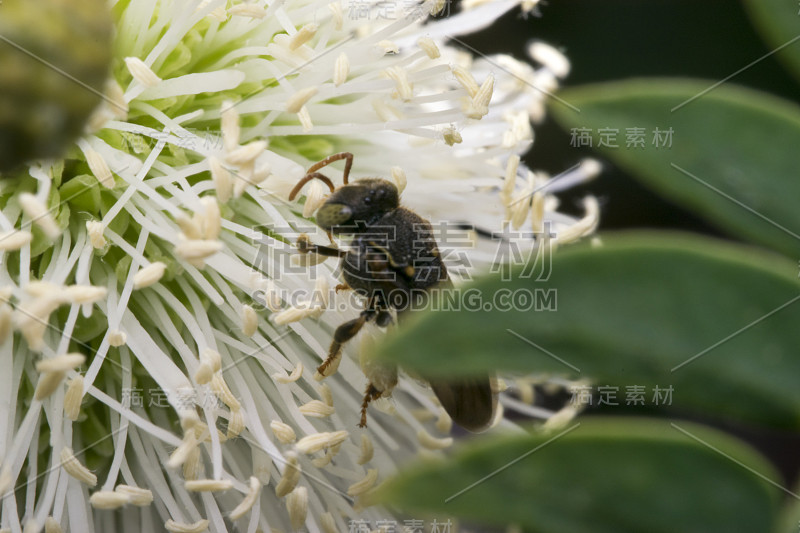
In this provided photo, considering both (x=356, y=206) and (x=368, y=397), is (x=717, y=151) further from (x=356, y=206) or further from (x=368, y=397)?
(x=368, y=397)

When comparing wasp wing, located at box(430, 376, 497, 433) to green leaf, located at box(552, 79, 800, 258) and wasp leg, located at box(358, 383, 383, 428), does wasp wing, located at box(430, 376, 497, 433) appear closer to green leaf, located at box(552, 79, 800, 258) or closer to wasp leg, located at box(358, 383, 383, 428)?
wasp leg, located at box(358, 383, 383, 428)

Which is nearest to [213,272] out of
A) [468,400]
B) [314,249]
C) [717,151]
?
[314,249]

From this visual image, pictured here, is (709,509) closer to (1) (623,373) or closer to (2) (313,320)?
(1) (623,373)

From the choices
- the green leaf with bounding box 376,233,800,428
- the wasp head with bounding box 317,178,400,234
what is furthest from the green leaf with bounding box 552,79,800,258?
the wasp head with bounding box 317,178,400,234

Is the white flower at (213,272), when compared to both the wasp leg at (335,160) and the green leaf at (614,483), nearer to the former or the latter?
the wasp leg at (335,160)

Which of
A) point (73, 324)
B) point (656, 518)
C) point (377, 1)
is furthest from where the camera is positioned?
point (377, 1)

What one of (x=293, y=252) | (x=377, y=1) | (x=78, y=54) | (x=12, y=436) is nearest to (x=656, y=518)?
(x=78, y=54)
